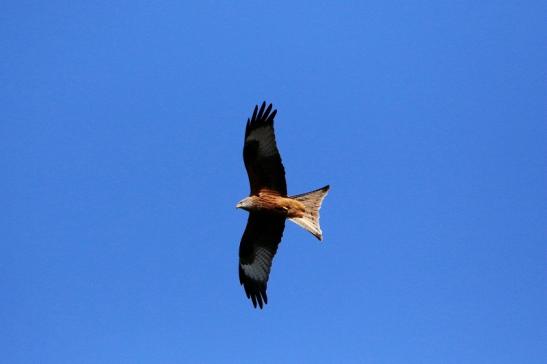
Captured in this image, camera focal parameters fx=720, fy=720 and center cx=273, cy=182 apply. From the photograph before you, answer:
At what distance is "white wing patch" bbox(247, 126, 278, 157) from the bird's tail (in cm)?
81

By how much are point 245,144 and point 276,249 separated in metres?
1.68

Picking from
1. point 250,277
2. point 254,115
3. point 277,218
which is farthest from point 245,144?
point 250,277

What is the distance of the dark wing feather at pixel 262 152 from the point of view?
10.4 meters

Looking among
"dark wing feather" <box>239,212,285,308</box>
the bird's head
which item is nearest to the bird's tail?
"dark wing feather" <box>239,212,285,308</box>

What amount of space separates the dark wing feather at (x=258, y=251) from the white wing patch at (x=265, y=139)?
3.06 ft

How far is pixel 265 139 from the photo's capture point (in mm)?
10445

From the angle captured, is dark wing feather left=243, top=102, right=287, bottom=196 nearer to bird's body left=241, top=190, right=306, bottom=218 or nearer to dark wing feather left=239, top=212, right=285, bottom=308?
bird's body left=241, top=190, right=306, bottom=218

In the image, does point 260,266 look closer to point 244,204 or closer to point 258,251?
point 258,251

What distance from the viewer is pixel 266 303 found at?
11102mm

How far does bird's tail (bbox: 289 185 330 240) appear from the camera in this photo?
10375 millimetres

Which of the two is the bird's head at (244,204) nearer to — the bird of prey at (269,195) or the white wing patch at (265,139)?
the bird of prey at (269,195)

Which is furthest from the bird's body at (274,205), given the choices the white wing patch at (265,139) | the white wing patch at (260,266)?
the white wing patch at (260,266)

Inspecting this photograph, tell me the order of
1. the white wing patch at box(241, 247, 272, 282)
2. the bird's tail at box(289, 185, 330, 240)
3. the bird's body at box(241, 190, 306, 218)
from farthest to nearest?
the white wing patch at box(241, 247, 272, 282)
the bird's body at box(241, 190, 306, 218)
the bird's tail at box(289, 185, 330, 240)

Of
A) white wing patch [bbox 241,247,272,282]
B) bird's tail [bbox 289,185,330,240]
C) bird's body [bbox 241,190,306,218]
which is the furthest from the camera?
white wing patch [bbox 241,247,272,282]
